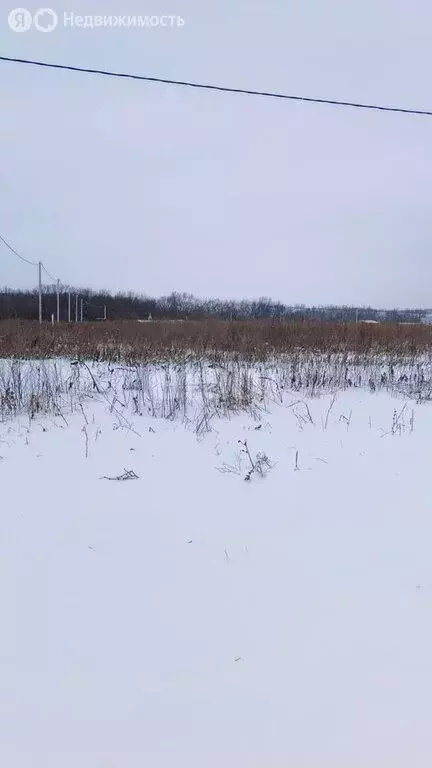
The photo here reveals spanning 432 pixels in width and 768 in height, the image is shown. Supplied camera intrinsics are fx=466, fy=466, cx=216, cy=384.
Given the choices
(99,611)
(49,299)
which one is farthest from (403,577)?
(49,299)

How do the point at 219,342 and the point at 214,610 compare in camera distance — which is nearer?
the point at 214,610

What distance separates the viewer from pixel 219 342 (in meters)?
10.1

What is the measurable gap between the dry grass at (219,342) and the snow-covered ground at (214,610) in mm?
4792

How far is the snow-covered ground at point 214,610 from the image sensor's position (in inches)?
65.4

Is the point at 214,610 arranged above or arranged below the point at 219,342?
below

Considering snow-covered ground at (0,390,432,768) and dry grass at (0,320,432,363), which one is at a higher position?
dry grass at (0,320,432,363)

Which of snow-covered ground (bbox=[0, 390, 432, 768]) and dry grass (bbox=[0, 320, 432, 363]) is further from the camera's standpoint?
dry grass (bbox=[0, 320, 432, 363])

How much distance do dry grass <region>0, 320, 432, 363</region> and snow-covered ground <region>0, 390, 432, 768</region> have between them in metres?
4.79

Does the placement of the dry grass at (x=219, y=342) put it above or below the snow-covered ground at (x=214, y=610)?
above

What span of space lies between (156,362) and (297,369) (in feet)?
8.51

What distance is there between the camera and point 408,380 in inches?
311

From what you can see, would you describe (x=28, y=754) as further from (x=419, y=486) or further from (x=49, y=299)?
(x=49, y=299)

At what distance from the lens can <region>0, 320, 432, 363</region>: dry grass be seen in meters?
9.05

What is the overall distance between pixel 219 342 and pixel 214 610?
8083mm
